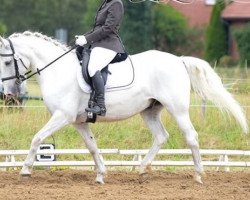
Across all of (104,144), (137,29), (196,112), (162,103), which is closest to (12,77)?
(162,103)

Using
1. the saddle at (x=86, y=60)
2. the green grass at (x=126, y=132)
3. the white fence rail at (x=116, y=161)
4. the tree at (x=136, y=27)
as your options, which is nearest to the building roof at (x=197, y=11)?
the tree at (x=136, y=27)

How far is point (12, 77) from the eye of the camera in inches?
493

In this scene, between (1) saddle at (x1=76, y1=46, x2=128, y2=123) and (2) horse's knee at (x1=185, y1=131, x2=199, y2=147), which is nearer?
(1) saddle at (x1=76, y1=46, x2=128, y2=123)

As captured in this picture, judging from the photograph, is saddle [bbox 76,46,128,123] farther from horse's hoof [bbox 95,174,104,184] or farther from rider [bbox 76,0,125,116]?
horse's hoof [bbox 95,174,104,184]

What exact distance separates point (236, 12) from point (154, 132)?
3714 cm

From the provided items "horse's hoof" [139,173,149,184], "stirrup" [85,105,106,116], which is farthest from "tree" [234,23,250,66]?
"stirrup" [85,105,106,116]

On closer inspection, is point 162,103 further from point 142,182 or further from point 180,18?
point 180,18

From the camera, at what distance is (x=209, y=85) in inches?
523

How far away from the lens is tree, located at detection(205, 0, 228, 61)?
149 feet

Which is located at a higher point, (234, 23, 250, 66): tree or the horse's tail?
the horse's tail

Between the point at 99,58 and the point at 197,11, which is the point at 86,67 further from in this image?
the point at 197,11

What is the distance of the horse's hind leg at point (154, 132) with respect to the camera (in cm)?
1323

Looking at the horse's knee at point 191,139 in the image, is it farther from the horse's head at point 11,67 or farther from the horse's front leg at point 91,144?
the horse's head at point 11,67

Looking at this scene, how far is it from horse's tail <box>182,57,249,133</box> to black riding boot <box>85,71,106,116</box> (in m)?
1.44
